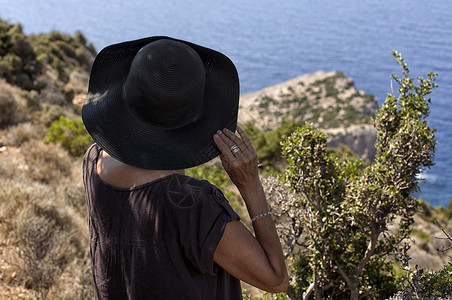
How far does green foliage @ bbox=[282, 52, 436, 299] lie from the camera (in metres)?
2.83

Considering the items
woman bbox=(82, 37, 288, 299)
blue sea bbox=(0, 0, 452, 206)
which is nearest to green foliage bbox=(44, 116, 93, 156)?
woman bbox=(82, 37, 288, 299)

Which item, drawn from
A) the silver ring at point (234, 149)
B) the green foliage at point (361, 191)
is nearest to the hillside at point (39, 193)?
the green foliage at point (361, 191)

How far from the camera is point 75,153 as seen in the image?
350 inches

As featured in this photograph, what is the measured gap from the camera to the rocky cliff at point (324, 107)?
49875 mm

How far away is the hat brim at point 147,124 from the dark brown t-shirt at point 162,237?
0.41ft

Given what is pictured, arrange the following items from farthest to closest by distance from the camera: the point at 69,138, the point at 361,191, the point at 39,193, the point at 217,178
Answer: the point at 69,138 → the point at 217,178 → the point at 39,193 → the point at 361,191

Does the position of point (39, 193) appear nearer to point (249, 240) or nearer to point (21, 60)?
point (249, 240)

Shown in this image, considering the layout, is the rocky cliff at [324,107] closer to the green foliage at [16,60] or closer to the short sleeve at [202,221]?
the green foliage at [16,60]

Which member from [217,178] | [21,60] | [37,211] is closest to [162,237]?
[37,211]

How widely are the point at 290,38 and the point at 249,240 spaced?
177 m

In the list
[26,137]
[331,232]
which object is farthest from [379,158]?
[26,137]

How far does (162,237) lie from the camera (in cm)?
137

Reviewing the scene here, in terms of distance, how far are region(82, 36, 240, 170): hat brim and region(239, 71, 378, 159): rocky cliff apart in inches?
1756

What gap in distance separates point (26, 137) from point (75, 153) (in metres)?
1.09
